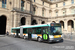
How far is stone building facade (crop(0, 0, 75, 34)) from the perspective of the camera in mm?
27234

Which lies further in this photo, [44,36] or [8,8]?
[8,8]

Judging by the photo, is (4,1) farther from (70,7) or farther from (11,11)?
(70,7)

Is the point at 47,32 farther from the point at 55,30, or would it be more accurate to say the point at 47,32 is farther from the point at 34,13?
the point at 34,13

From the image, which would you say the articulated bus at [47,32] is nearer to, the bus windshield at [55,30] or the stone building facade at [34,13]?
the bus windshield at [55,30]

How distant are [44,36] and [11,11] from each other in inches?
764

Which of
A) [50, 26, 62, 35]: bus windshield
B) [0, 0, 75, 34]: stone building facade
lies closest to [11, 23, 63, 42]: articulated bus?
[50, 26, 62, 35]: bus windshield

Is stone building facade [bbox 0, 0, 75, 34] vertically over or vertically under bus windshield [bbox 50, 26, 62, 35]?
over

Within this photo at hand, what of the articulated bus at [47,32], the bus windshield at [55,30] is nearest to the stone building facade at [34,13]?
the bus windshield at [55,30]

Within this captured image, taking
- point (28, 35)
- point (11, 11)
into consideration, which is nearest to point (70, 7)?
point (11, 11)

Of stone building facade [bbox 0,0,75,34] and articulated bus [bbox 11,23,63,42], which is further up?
stone building facade [bbox 0,0,75,34]

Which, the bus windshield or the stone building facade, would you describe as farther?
the stone building facade

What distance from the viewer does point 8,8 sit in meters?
27.6

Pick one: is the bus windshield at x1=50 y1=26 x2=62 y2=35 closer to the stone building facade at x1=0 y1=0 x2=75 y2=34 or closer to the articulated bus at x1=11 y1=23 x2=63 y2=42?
the articulated bus at x1=11 y1=23 x2=63 y2=42

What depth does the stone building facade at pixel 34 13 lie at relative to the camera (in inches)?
1072
